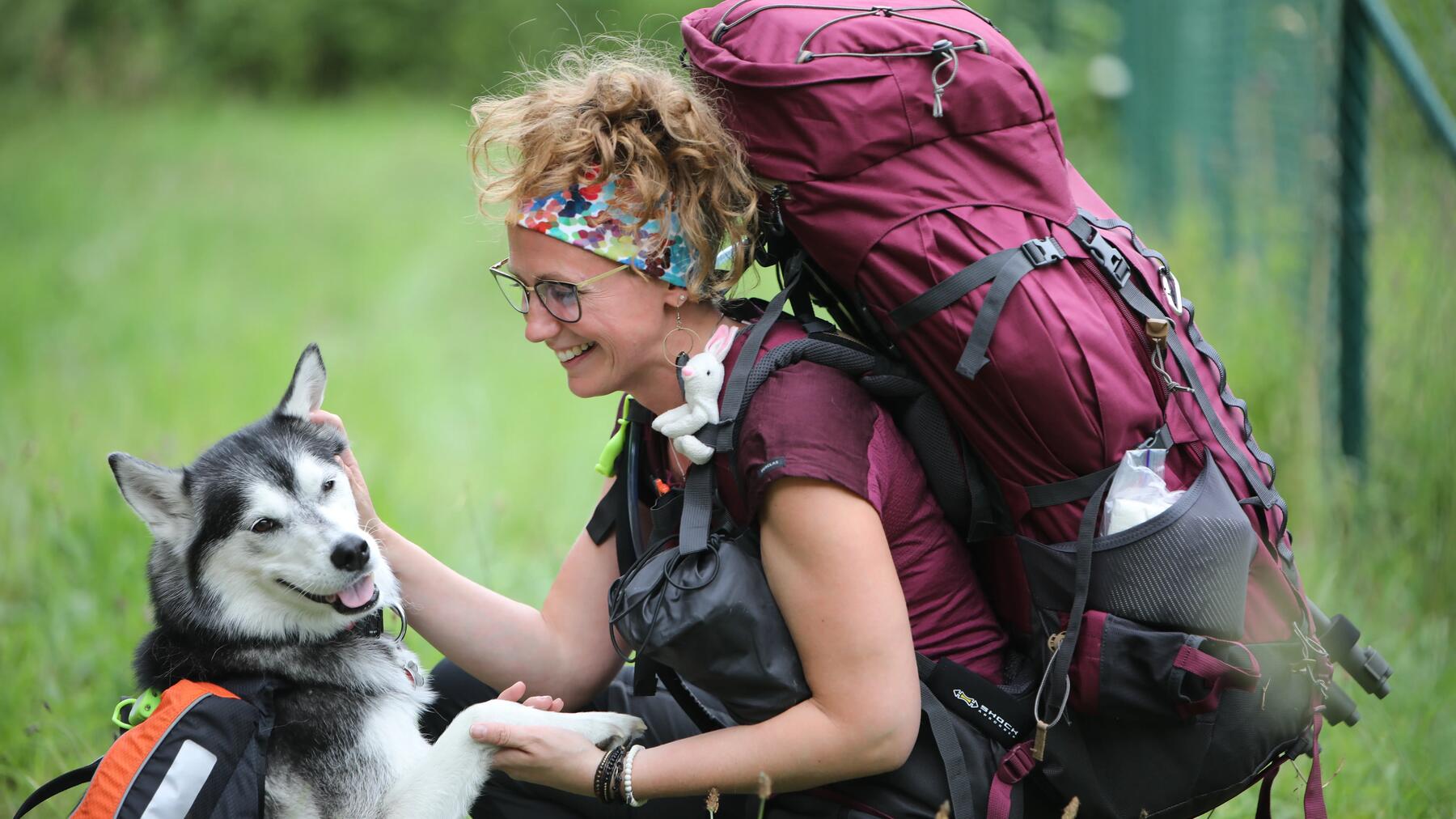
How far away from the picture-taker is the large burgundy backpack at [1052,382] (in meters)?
1.92

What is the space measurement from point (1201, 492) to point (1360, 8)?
296cm

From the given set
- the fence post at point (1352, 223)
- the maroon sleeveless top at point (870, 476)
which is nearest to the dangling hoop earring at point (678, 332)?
the maroon sleeveless top at point (870, 476)

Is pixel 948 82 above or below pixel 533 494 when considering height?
above

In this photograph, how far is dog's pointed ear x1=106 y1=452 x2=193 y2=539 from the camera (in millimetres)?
2275

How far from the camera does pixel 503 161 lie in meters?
2.30

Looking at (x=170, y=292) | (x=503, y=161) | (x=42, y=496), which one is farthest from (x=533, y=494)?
(x=170, y=292)

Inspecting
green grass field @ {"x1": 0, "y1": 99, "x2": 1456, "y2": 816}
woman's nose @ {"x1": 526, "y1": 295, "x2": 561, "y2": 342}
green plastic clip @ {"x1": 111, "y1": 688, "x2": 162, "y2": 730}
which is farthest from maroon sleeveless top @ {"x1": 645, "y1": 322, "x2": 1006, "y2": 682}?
green plastic clip @ {"x1": 111, "y1": 688, "x2": 162, "y2": 730}

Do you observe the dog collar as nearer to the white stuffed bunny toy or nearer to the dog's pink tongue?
the dog's pink tongue

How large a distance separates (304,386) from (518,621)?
0.70m

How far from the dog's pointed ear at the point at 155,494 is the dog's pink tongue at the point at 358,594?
366 millimetres

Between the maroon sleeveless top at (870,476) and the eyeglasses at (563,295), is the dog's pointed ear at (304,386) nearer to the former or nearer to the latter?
the eyeglasses at (563,295)

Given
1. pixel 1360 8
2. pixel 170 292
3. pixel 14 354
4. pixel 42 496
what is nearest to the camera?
pixel 1360 8

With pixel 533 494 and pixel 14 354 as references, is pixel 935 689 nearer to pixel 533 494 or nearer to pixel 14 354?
pixel 533 494

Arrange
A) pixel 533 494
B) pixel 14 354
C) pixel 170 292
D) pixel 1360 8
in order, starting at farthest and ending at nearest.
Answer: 1. pixel 170 292
2. pixel 14 354
3. pixel 533 494
4. pixel 1360 8
